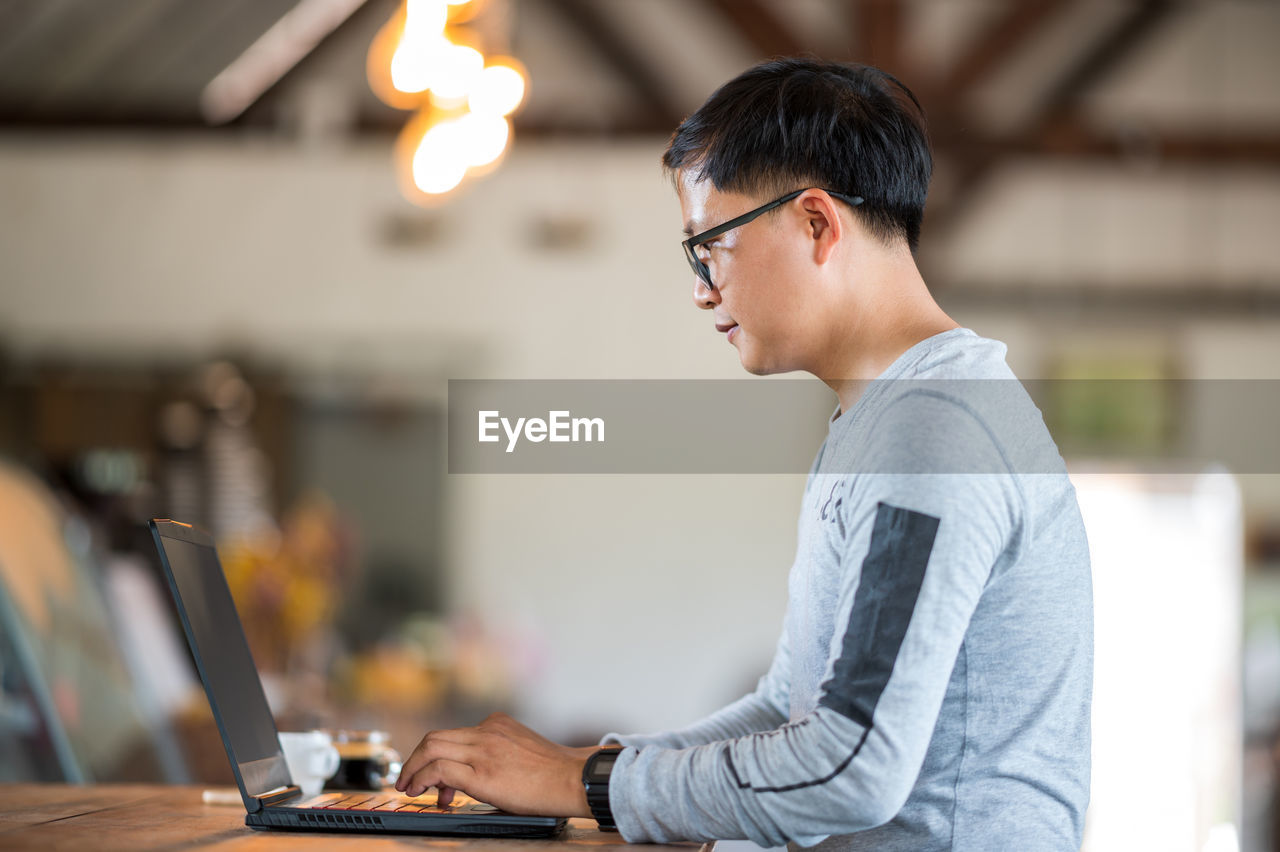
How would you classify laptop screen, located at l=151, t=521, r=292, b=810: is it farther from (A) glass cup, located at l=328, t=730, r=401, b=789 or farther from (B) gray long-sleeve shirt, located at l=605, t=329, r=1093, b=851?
(B) gray long-sleeve shirt, located at l=605, t=329, r=1093, b=851

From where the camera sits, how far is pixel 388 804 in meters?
1.27

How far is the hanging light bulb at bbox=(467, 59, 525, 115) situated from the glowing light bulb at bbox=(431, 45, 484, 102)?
0.02m

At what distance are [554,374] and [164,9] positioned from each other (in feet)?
9.45

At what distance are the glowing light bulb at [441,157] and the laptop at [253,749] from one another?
2262 millimetres

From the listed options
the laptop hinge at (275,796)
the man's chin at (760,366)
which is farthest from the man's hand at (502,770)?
the man's chin at (760,366)

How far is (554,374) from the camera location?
684 centimetres

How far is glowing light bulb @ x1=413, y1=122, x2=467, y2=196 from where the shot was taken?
11.4ft

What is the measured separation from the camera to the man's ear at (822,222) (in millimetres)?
1190

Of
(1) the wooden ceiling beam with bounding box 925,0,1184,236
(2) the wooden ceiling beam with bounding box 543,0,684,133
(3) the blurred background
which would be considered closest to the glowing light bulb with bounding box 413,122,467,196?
(3) the blurred background

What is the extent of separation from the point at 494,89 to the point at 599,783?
264cm

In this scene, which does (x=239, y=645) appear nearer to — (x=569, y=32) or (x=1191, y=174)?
(x=569, y=32)

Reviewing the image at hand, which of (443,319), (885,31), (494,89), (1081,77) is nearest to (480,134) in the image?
(494,89)

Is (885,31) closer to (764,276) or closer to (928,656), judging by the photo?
(764,276)

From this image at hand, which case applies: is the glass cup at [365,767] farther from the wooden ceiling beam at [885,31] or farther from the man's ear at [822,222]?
the wooden ceiling beam at [885,31]
